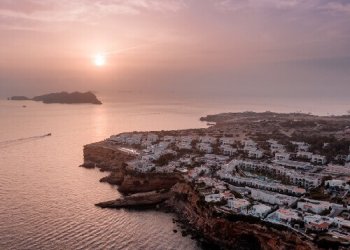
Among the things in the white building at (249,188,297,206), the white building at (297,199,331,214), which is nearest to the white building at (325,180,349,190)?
the white building at (297,199,331,214)

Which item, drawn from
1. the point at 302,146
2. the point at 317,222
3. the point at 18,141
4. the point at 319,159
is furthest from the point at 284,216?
the point at 18,141

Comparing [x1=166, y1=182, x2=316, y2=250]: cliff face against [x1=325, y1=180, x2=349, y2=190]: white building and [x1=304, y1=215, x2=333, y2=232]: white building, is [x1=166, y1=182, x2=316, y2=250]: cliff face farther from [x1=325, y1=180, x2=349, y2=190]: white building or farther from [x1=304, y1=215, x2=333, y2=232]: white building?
[x1=325, y1=180, x2=349, y2=190]: white building

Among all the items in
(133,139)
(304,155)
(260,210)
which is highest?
(304,155)

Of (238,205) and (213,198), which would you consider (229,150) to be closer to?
(213,198)

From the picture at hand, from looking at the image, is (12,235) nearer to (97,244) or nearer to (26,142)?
(97,244)

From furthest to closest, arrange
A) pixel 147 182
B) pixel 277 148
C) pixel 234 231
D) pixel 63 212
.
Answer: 1. pixel 277 148
2. pixel 147 182
3. pixel 63 212
4. pixel 234 231

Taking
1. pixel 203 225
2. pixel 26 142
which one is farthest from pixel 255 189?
pixel 26 142
